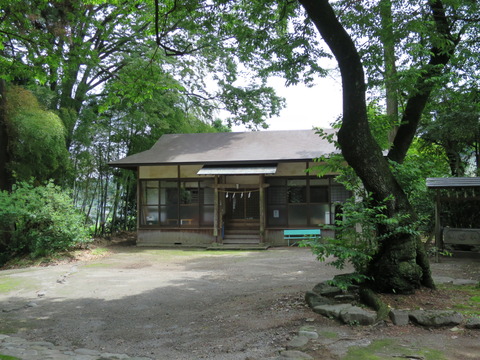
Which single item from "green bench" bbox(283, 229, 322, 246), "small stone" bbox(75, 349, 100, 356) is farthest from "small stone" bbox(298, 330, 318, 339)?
"green bench" bbox(283, 229, 322, 246)

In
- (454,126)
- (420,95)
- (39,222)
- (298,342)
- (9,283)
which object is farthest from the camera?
(454,126)

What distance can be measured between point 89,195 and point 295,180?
9.45 m

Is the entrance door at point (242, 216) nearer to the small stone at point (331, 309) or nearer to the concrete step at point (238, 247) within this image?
the concrete step at point (238, 247)

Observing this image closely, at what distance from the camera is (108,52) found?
60.1 feet


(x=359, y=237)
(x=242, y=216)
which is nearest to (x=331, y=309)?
(x=359, y=237)

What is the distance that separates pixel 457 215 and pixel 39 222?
13.5m

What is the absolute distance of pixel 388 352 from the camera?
3.85 metres

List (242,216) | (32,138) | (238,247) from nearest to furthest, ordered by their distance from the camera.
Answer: (32,138), (238,247), (242,216)

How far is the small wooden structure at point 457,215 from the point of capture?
11.0 meters

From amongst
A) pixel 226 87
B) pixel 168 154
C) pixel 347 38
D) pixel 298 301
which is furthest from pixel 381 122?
pixel 226 87

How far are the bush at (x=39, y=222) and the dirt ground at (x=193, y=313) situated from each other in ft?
5.24

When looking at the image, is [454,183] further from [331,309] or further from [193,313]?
[193,313]

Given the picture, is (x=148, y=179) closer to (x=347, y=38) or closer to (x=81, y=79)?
(x=81, y=79)

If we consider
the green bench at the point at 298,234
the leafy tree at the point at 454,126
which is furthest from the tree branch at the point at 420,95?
the green bench at the point at 298,234
